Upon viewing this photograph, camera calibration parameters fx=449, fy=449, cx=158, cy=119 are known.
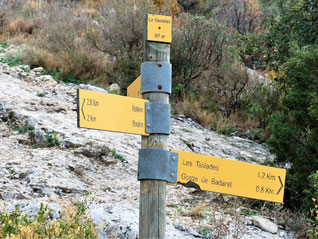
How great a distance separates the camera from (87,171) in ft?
18.1

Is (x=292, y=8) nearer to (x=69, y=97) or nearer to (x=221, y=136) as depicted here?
(x=221, y=136)

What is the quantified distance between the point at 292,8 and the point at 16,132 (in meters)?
5.50

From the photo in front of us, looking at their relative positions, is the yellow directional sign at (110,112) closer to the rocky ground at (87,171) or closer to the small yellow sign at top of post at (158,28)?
the small yellow sign at top of post at (158,28)

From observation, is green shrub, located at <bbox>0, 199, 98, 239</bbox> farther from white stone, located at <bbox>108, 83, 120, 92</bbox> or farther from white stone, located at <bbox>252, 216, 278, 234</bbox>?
white stone, located at <bbox>108, 83, 120, 92</bbox>

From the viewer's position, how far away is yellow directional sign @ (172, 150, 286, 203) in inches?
107

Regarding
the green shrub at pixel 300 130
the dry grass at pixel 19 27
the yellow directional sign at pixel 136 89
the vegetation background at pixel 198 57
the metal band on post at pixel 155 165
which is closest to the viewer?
the metal band on post at pixel 155 165

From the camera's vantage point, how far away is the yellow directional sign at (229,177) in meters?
2.72

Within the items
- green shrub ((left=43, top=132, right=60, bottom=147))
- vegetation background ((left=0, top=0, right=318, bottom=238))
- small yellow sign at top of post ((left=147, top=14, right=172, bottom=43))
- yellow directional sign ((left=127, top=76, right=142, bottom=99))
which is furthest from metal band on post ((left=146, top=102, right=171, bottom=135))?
vegetation background ((left=0, top=0, right=318, bottom=238))

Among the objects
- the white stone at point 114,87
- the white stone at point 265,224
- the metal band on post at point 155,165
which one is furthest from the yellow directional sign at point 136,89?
the white stone at point 114,87

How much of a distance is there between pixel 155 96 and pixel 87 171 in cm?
307

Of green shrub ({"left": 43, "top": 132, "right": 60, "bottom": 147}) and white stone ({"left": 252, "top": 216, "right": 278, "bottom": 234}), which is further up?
green shrub ({"left": 43, "top": 132, "right": 60, "bottom": 147})

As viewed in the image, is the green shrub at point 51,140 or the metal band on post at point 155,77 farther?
the green shrub at point 51,140

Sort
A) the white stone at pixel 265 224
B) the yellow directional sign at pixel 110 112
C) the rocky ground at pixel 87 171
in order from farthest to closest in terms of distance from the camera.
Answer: the white stone at pixel 265 224
the rocky ground at pixel 87 171
the yellow directional sign at pixel 110 112

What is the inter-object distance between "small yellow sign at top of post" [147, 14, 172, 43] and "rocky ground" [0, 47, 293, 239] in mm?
1950
